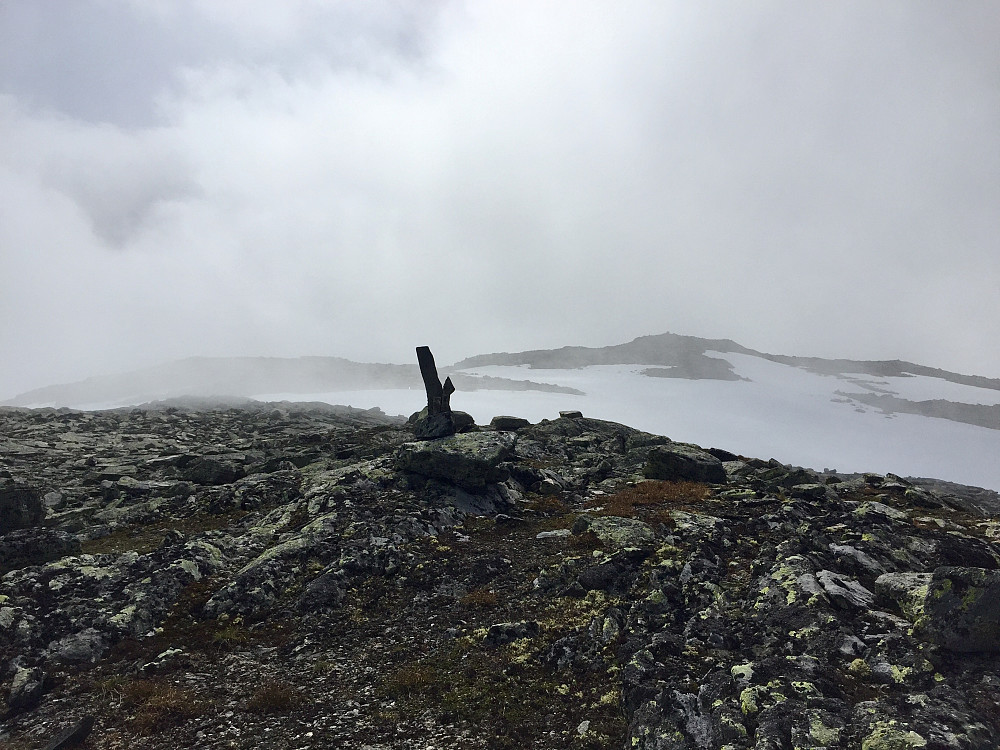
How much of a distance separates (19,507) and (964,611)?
98.4ft

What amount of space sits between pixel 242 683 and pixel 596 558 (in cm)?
1088

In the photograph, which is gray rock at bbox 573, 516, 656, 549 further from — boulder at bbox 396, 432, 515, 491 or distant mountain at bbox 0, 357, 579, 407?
distant mountain at bbox 0, 357, 579, 407

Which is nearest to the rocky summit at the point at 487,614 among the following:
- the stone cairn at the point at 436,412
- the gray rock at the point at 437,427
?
the gray rock at the point at 437,427

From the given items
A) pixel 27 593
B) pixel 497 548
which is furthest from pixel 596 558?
pixel 27 593

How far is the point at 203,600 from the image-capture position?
1411 centimetres

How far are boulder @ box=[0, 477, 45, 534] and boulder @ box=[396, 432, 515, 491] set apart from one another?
15.1 meters

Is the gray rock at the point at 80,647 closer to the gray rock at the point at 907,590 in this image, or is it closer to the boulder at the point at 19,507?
the boulder at the point at 19,507

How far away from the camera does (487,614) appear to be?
520 inches

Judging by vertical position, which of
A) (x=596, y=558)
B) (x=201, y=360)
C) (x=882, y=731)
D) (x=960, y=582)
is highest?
(x=201, y=360)

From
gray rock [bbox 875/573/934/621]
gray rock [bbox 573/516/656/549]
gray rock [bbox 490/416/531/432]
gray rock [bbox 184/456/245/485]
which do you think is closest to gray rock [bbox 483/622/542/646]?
gray rock [bbox 573/516/656/549]

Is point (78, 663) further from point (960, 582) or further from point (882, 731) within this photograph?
point (960, 582)

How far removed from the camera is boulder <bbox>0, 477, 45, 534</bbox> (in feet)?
56.9

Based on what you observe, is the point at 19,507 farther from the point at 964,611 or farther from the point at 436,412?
the point at 964,611

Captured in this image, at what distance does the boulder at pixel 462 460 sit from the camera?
22.3 m
